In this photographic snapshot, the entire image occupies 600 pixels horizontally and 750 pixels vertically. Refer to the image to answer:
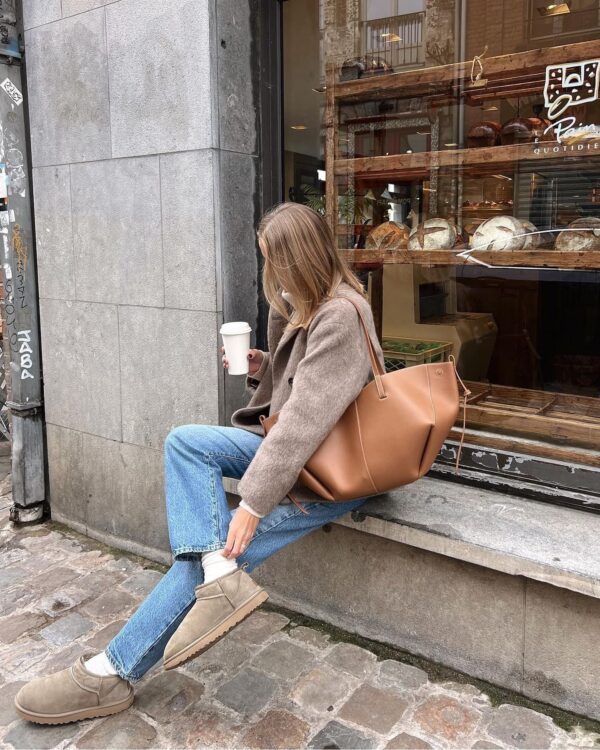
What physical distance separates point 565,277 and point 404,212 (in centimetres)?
80

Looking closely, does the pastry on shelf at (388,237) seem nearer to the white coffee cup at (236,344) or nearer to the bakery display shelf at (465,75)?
the bakery display shelf at (465,75)

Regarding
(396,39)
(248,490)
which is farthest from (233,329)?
(396,39)

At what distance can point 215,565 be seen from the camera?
2.32 m

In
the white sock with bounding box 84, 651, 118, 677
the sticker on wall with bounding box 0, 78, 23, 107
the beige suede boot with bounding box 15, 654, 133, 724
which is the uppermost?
the sticker on wall with bounding box 0, 78, 23, 107

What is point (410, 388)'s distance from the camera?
2359 mm

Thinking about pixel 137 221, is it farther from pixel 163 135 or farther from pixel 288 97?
pixel 288 97

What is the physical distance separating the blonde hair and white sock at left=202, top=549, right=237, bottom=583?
32.4 inches

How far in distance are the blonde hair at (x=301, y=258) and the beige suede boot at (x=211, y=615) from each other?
2.96 ft

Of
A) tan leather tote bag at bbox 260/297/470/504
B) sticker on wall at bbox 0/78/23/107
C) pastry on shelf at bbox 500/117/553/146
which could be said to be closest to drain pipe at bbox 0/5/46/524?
sticker on wall at bbox 0/78/23/107

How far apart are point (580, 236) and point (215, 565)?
1.84 meters

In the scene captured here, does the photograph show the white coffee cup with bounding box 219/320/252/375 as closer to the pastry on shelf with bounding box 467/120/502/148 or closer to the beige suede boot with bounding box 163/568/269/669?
the beige suede boot with bounding box 163/568/269/669

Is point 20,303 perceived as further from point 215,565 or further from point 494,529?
point 494,529

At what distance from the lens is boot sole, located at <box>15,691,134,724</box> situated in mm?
2479

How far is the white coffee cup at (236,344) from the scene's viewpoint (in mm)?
2775
